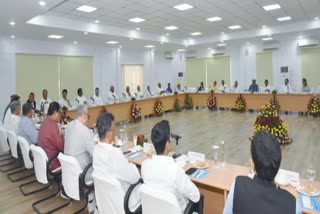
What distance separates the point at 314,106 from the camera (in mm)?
8969

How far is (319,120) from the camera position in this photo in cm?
860

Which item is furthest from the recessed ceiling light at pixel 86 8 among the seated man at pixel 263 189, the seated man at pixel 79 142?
the seated man at pixel 263 189

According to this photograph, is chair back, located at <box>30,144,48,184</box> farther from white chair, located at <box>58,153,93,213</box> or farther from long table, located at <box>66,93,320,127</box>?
long table, located at <box>66,93,320,127</box>

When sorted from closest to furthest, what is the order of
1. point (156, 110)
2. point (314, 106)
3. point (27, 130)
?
point (27, 130) < point (314, 106) < point (156, 110)

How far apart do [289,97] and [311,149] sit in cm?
494

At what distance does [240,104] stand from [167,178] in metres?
9.84

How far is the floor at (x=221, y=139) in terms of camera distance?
3582 mm

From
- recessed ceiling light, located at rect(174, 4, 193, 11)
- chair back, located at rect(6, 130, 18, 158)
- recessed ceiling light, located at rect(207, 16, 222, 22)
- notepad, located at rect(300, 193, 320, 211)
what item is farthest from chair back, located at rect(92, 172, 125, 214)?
recessed ceiling light, located at rect(207, 16, 222, 22)

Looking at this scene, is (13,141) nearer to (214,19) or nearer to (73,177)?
(73,177)

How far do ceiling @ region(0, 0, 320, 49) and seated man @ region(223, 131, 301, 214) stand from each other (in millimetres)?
4868

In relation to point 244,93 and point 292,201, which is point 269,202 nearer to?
point 292,201

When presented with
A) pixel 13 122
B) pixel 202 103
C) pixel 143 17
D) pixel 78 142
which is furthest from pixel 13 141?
pixel 202 103

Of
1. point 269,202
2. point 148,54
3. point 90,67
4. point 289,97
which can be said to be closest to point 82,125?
point 269,202

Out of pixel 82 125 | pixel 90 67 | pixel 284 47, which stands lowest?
pixel 82 125
